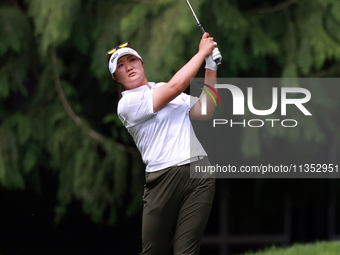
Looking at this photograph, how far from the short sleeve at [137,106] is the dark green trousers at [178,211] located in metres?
0.30

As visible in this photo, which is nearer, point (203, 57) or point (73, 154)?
point (203, 57)

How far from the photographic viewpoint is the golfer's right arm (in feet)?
7.21

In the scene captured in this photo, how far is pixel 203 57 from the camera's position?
2.28 meters

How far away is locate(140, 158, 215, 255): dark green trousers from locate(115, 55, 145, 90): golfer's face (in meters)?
0.51

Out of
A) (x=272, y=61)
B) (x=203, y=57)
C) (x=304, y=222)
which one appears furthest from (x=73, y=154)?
(x=304, y=222)

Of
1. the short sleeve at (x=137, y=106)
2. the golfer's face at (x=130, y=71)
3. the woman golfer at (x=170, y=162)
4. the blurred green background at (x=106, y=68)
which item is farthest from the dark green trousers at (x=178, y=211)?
the blurred green background at (x=106, y=68)

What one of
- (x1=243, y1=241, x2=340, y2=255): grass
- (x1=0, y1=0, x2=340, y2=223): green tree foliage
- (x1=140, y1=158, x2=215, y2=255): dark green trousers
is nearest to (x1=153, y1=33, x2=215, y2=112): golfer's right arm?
(x1=140, y1=158, x2=215, y2=255): dark green trousers

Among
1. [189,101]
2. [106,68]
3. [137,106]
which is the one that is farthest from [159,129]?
[106,68]

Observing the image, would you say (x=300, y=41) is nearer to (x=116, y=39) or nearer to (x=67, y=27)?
(x=116, y=39)

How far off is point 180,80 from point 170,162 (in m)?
0.42

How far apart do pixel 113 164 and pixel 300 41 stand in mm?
2118

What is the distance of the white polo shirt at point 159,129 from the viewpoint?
7.57ft

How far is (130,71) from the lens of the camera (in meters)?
2.43

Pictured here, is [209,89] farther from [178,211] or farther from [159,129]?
[178,211]
